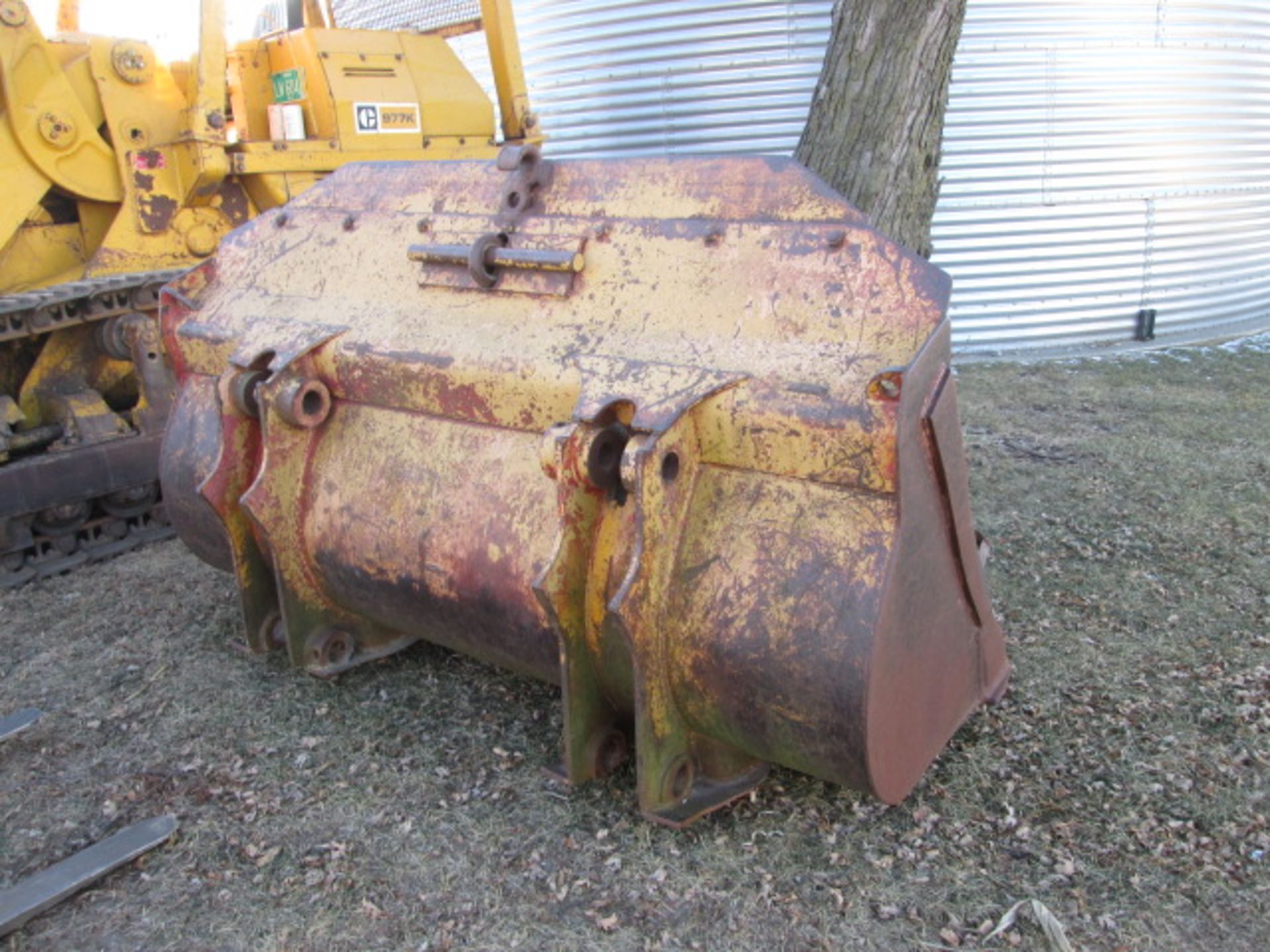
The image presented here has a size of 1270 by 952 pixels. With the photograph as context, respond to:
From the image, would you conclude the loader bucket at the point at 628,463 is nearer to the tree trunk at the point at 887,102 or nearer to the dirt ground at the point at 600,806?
the dirt ground at the point at 600,806

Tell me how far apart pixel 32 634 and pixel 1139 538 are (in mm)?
3793

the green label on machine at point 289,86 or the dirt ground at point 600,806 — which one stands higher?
the green label on machine at point 289,86

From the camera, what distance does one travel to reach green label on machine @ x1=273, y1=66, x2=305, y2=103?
5344mm

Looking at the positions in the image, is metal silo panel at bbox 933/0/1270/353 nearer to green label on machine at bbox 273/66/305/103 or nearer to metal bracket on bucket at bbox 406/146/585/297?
green label on machine at bbox 273/66/305/103

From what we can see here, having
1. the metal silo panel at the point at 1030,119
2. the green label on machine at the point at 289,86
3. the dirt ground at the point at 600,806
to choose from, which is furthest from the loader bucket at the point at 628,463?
the metal silo panel at the point at 1030,119

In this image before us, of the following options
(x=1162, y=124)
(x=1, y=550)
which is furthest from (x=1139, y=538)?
(x=1162, y=124)

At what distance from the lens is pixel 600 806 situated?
248 centimetres

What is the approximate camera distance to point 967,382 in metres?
6.59

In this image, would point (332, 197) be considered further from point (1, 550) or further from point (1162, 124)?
point (1162, 124)

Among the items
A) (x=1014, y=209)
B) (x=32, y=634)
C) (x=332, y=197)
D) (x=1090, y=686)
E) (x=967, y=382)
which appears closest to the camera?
(x=1090, y=686)

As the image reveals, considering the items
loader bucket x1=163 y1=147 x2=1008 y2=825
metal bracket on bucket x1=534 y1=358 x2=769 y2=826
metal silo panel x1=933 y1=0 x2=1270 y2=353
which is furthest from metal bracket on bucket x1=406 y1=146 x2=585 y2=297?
metal silo panel x1=933 y1=0 x2=1270 y2=353

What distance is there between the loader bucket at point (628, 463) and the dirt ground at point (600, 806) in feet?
0.58

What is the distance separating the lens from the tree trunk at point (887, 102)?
4262 millimetres

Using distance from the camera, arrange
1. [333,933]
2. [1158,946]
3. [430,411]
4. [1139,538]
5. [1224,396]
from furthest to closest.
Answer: [1224,396], [1139,538], [430,411], [333,933], [1158,946]
